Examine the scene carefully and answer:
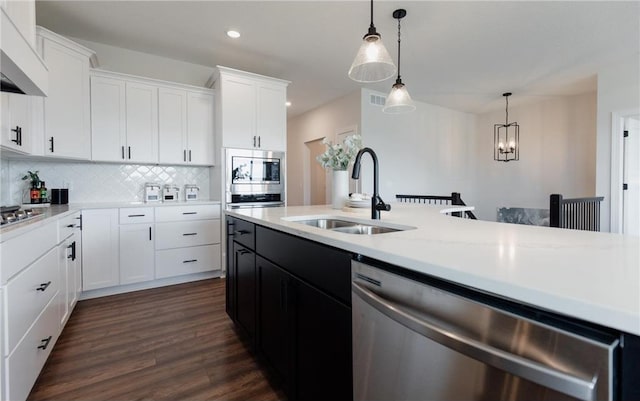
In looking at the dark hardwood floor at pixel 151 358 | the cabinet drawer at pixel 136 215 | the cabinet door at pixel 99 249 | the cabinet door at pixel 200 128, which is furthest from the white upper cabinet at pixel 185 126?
the dark hardwood floor at pixel 151 358

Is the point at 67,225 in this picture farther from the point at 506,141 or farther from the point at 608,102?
the point at 506,141

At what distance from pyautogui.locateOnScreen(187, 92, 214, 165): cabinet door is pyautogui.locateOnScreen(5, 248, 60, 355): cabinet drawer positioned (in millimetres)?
2018

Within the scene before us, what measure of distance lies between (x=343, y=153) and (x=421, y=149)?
154 inches

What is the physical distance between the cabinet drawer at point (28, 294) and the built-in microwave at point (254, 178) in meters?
1.91

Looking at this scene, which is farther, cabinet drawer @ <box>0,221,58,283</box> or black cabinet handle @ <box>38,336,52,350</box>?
black cabinet handle @ <box>38,336,52,350</box>

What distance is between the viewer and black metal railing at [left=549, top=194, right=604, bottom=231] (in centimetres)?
284

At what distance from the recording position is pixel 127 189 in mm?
3498

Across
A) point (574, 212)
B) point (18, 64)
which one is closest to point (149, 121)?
point (18, 64)

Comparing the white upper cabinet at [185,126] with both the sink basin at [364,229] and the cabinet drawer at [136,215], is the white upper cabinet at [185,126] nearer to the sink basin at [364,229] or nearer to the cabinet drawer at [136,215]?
the cabinet drawer at [136,215]

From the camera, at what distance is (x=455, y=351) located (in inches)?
25.3

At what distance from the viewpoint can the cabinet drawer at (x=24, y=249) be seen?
1168 millimetres

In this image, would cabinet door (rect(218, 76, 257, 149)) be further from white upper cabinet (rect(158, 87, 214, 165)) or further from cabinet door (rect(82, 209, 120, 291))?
cabinet door (rect(82, 209, 120, 291))

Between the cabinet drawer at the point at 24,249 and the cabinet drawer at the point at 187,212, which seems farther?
the cabinet drawer at the point at 187,212

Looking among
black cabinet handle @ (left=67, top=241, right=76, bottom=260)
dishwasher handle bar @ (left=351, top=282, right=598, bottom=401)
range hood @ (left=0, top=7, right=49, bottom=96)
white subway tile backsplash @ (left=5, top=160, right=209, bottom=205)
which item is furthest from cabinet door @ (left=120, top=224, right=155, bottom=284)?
dishwasher handle bar @ (left=351, top=282, right=598, bottom=401)
